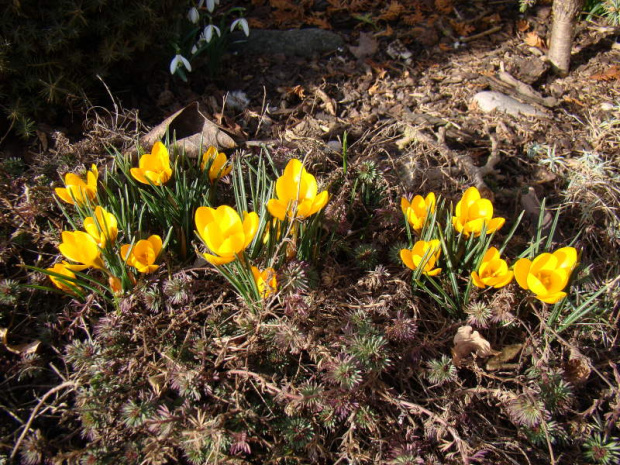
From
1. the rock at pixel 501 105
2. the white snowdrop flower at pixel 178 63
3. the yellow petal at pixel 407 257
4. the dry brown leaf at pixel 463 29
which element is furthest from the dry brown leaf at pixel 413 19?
the yellow petal at pixel 407 257

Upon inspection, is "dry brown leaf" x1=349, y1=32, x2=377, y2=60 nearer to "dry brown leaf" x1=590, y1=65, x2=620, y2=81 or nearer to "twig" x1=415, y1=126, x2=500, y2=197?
"twig" x1=415, y1=126, x2=500, y2=197

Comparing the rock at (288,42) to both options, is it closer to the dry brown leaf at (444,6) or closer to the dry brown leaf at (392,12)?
the dry brown leaf at (392,12)

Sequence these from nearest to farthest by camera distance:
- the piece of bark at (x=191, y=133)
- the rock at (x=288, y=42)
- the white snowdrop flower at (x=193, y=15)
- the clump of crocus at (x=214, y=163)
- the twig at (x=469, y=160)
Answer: the clump of crocus at (x=214, y=163) < the piece of bark at (x=191, y=133) < the twig at (x=469, y=160) < the white snowdrop flower at (x=193, y=15) < the rock at (x=288, y=42)

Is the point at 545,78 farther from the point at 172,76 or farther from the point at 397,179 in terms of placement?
the point at 172,76

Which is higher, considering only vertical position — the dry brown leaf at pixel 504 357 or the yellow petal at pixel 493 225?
the yellow petal at pixel 493 225

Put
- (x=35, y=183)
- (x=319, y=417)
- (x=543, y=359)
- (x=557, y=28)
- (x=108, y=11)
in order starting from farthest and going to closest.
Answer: (x=557, y=28) → (x=108, y=11) → (x=35, y=183) → (x=543, y=359) → (x=319, y=417)

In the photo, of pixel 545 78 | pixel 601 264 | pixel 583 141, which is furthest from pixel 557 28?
pixel 601 264

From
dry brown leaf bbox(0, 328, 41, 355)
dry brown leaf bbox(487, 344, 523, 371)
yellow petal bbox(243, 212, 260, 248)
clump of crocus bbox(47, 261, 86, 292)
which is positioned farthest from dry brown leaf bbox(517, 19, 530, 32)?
dry brown leaf bbox(0, 328, 41, 355)
